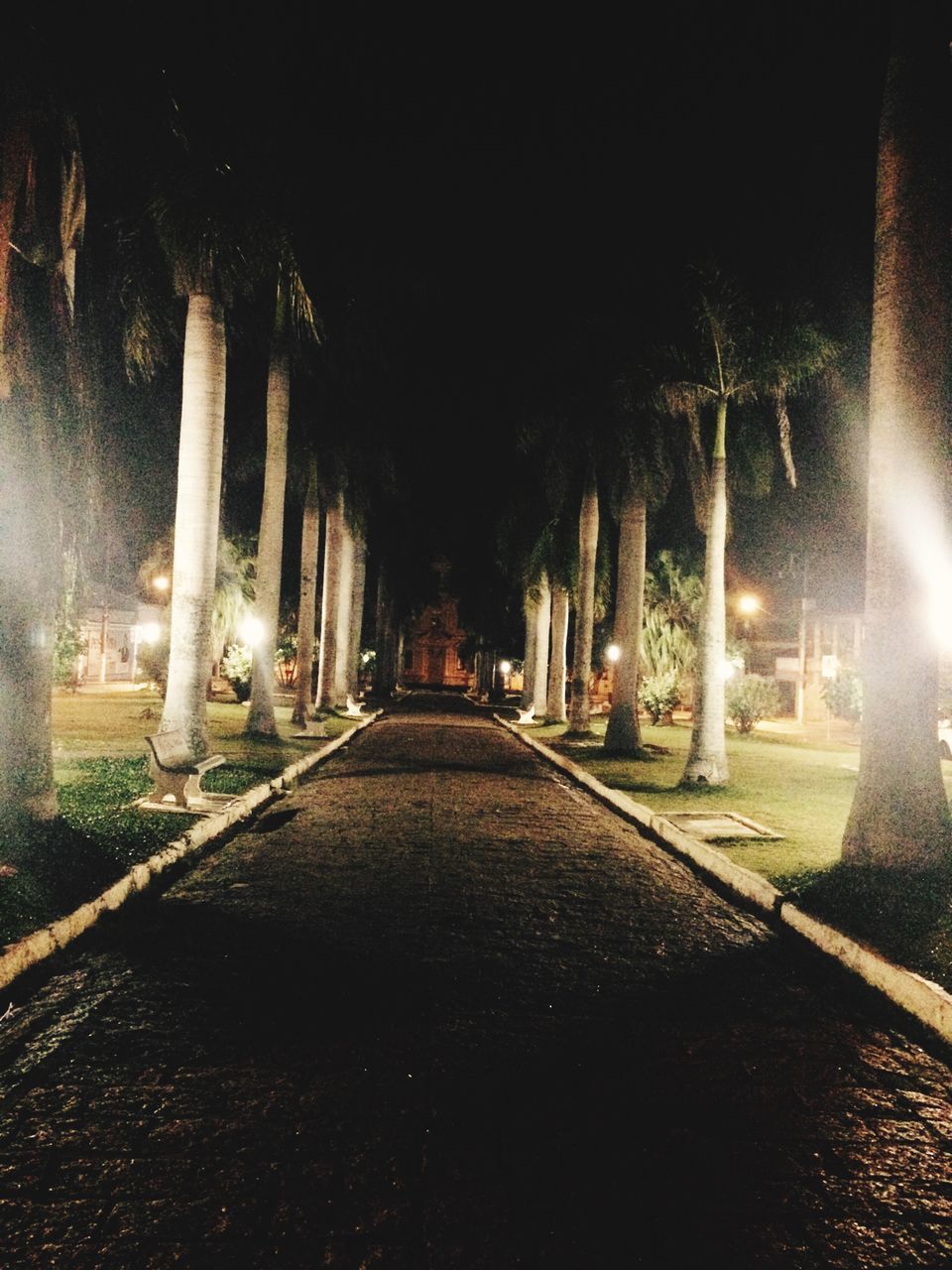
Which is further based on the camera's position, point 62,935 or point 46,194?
point 46,194

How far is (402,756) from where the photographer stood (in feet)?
57.1

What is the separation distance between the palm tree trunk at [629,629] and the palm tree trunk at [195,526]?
946cm

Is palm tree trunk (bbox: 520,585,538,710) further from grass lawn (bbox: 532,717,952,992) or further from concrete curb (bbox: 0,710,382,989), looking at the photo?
concrete curb (bbox: 0,710,382,989)

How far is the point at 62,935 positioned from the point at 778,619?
1895 inches

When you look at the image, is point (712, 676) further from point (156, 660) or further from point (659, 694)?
point (156, 660)

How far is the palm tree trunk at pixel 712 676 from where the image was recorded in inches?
529

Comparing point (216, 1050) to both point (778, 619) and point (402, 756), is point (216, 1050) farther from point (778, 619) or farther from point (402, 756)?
point (778, 619)

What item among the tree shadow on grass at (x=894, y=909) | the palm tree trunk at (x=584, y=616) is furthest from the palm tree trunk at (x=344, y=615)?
the tree shadow on grass at (x=894, y=909)

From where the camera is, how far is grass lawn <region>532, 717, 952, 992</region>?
598 cm

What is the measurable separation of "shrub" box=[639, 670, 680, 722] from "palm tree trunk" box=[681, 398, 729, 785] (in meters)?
15.0

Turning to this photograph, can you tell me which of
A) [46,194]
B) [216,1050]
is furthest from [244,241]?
[216,1050]

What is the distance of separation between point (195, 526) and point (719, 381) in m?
8.62

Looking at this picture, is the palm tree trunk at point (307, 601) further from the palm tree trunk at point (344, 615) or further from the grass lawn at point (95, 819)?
the palm tree trunk at point (344, 615)

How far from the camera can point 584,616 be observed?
76.1 ft
